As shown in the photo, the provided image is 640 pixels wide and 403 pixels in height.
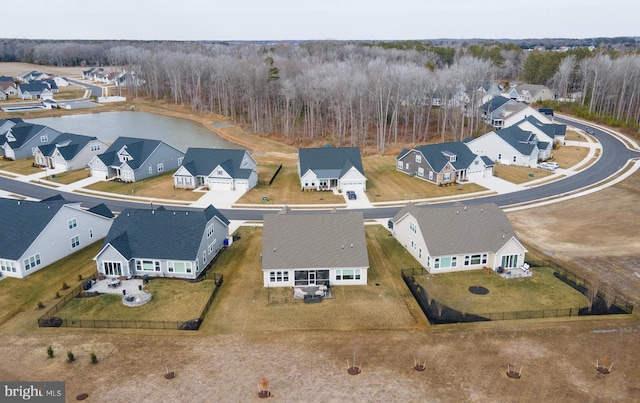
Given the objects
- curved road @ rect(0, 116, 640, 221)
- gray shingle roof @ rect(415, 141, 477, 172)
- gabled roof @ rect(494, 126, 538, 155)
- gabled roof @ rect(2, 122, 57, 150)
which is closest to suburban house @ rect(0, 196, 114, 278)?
curved road @ rect(0, 116, 640, 221)

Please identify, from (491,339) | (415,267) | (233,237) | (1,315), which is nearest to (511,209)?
(415,267)

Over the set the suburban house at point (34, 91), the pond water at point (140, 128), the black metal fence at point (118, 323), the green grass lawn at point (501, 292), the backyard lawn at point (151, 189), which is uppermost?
the suburban house at point (34, 91)

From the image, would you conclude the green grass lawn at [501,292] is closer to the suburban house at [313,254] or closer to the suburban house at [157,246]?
the suburban house at [313,254]

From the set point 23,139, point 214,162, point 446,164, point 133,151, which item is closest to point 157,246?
point 214,162

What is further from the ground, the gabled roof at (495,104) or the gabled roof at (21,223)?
the gabled roof at (495,104)

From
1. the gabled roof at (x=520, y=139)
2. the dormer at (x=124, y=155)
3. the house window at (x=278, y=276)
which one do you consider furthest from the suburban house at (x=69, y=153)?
the gabled roof at (x=520, y=139)

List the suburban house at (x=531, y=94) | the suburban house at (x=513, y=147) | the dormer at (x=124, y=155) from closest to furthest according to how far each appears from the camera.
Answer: the dormer at (x=124, y=155)
the suburban house at (x=513, y=147)
the suburban house at (x=531, y=94)

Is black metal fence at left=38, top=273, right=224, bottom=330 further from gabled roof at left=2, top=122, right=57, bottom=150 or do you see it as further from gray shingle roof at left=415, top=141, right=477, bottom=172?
gabled roof at left=2, top=122, right=57, bottom=150

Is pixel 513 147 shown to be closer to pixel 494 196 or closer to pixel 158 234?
pixel 494 196
